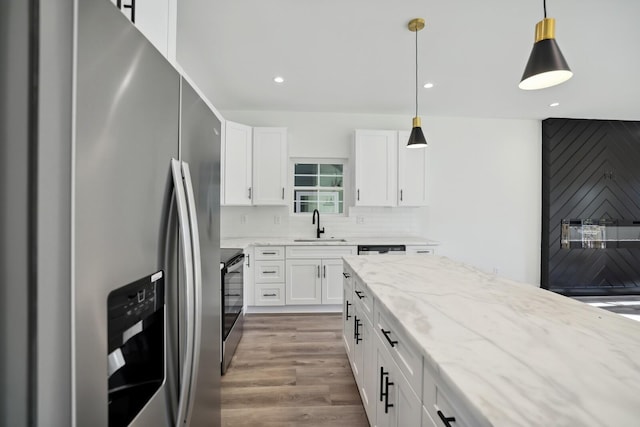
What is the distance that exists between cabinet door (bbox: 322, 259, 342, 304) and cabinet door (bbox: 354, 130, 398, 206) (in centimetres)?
95

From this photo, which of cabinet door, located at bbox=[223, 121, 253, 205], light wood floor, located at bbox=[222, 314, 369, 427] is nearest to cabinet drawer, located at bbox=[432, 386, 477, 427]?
light wood floor, located at bbox=[222, 314, 369, 427]

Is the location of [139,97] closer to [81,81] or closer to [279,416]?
[81,81]

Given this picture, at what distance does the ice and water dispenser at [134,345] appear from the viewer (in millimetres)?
584

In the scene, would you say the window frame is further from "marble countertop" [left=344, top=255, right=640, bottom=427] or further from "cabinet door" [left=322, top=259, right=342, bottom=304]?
"marble countertop" [left=344, top=255, right=640, bottom=427]

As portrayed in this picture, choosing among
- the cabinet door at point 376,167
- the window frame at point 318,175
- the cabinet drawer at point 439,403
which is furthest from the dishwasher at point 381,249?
the cabinet drawer at point 439,403

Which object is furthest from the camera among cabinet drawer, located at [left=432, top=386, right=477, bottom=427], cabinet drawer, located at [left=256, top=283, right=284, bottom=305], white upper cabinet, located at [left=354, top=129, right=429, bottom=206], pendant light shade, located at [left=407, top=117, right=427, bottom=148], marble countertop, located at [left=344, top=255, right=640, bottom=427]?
white upper cabinet, located at [left=354, top=129, right=429, bottom=206]

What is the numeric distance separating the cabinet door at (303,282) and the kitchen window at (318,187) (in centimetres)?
101

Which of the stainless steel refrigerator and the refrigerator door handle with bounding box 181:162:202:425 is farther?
the refrigerator door handle with bounding box 181:162:202:425

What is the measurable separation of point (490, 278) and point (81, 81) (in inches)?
75.1

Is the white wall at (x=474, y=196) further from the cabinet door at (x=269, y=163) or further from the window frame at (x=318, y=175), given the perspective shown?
the cabinet door at (x=269, y=163)

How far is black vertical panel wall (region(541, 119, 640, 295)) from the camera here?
4355 mm

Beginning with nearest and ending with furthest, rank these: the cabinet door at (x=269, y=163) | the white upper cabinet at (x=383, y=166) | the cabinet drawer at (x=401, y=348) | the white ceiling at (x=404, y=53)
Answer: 1. the cabinet drawer at (x=401, y=348)
2. the white ceiling at (x=404, y=53)
3. the cabinet door at (x=269, y=163)
4. the white upper cabinet at (x=383, y=166)

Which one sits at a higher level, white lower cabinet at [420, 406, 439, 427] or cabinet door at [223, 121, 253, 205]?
cabinet door at [223, 121, 253, 205]

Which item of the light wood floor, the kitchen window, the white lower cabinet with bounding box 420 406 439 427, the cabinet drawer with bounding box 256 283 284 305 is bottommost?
the light wood floor
